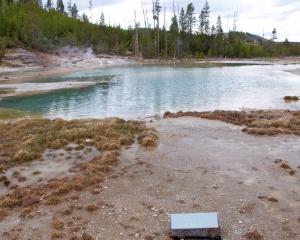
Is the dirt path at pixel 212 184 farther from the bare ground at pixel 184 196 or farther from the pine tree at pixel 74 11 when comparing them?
the pine tree at pixel 74 11

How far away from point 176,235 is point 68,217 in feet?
9.12

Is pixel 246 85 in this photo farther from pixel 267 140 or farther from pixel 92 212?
pixel 92 212

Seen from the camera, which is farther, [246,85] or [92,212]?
[246,85]

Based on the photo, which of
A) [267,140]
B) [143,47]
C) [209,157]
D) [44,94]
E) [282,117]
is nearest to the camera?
[209,157]

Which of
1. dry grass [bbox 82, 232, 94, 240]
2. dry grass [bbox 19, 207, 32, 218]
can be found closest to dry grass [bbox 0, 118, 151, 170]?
dry grass [bbox 19, 207, 32, 218]

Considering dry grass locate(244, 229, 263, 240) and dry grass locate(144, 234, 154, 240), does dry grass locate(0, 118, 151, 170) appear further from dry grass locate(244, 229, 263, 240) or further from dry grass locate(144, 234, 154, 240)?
dry grass locate(244, 229, 263, 240)

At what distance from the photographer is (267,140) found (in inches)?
512

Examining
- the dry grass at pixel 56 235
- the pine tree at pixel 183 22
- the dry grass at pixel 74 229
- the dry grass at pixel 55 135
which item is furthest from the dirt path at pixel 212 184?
the pine tree at pixel 183 22

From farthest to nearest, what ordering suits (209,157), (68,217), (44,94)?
(44,94) → (209,157) → (68,217)

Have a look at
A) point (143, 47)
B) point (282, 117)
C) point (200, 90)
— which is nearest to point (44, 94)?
point (200, 90)

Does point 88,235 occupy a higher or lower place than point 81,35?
lower

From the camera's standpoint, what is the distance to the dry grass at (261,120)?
555 inches

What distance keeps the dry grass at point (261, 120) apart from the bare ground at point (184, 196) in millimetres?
1581

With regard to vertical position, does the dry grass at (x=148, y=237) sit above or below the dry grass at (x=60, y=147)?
below
